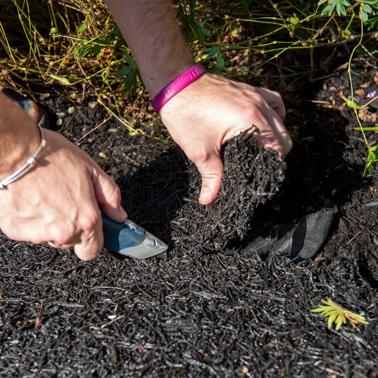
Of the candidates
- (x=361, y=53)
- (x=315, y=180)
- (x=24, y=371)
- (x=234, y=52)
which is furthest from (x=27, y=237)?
(x=361, y=53)

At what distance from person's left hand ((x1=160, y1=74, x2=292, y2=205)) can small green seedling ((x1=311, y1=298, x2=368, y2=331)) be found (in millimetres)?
415

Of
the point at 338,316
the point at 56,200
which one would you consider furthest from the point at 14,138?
the point at 338,316

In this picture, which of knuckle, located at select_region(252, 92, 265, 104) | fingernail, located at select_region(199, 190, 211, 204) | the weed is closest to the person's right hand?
fingernail, located at select_region(199, 190, 211, 204)

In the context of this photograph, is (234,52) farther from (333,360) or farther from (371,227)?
(333,360)

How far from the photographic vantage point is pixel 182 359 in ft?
4.87

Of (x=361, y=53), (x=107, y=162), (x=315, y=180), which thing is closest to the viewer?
(x=315, y=180)

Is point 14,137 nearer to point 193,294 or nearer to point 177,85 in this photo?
point 177,85

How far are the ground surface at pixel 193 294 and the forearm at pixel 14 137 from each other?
441mm

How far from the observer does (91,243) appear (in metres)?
1.56

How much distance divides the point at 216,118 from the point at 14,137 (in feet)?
1.72

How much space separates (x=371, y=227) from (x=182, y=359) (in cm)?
74

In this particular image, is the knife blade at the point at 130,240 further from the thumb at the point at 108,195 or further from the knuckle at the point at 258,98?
the knuckle at the point at 258,98

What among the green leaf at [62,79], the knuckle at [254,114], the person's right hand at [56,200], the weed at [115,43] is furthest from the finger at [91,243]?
the green leaf at [62,79]

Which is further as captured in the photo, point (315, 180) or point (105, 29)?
point (105, 29)
